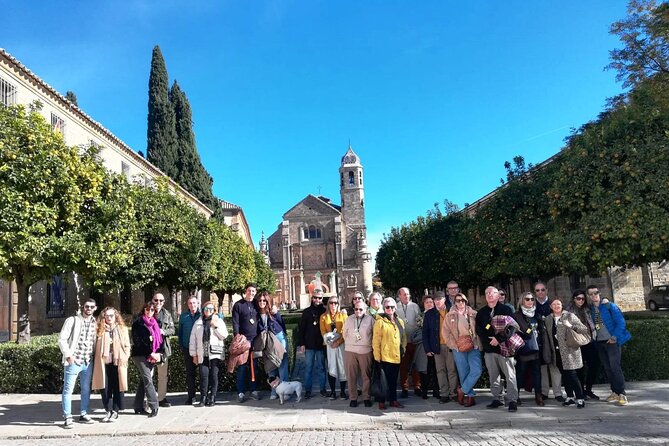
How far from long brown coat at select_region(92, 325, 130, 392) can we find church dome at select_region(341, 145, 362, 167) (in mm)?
77862

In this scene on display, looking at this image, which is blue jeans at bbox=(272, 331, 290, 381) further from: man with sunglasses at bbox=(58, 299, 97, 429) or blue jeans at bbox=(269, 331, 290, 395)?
man with sunglasses at bbox=(58, 299, 97, 429)

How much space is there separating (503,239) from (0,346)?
16.8 meters

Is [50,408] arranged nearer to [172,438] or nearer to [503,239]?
[172,438]

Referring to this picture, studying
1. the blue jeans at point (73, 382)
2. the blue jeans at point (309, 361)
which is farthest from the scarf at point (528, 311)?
the blue jeans at point (73, 382)

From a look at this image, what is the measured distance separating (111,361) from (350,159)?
79367 millimetres

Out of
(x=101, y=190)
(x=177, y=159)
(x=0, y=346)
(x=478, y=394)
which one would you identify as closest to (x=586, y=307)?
(x=478, y=394)

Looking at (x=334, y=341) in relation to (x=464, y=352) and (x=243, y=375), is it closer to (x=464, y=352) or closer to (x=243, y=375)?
(x=243, y=375)

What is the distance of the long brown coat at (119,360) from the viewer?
751 centimetres

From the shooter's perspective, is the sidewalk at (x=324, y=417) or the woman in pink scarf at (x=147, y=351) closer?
the sidewalk at (x=324, y=417)

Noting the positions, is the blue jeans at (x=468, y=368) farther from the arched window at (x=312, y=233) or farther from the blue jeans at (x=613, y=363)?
the arched window at (x=312, y=233)

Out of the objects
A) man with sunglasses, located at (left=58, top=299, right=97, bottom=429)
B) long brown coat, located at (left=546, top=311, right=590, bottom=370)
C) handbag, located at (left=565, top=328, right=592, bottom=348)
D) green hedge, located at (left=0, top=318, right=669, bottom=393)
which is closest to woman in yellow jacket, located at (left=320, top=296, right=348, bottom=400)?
green hedge, located at (left=0, top=318, right=669, bottom=393)

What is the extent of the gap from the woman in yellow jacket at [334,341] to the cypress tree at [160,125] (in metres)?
29.3

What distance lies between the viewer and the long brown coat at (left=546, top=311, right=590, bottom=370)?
751 cm

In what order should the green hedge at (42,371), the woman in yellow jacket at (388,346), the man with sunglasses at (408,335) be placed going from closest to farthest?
1. the woman in yellow jacket at (388,346)
2. the man with sunglasses at (408,335)
3. the green hedge at (42,371)
